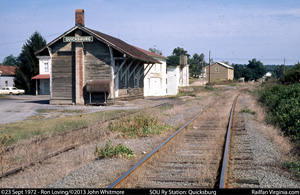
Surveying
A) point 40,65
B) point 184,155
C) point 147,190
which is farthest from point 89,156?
point 40,65

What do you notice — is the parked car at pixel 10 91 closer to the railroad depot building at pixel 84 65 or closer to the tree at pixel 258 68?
the railroad depot building at pixel 84 65

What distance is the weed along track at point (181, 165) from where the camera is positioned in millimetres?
5426

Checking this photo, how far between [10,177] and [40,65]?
42914 mm

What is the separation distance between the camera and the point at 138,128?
37.6 feet

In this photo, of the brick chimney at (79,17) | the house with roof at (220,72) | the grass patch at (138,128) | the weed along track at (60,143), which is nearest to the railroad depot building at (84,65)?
the brick chimney at (79,17)

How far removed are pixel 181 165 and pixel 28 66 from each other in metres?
46.2

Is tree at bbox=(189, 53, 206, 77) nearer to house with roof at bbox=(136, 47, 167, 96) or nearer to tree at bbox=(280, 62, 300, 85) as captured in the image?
house with roof at bbox=(136, 47, 167, 96)

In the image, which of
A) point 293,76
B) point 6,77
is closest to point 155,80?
point 293,76

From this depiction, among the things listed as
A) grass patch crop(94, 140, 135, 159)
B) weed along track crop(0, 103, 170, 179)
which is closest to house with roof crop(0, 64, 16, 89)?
weed along track crop(0, 103, 170, 179)

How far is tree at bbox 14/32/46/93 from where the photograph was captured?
47.8m

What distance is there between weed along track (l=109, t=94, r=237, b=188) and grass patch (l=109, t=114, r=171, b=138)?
112 cm

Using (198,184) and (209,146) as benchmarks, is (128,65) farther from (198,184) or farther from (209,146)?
(198,184)

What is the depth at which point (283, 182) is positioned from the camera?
5516 millimetres

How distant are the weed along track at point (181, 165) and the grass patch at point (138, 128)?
1.12 meters
